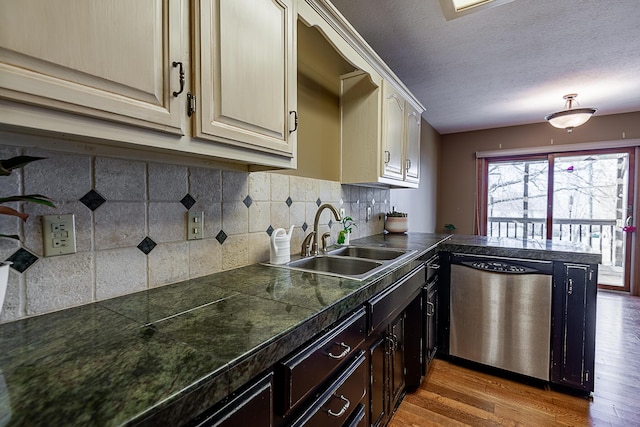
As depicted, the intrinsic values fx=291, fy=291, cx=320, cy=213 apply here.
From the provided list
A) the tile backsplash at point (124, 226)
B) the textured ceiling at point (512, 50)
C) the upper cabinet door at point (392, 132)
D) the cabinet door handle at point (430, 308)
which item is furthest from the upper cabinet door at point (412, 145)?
the tile backsplash at point (124, 226)

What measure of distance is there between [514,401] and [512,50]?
2539 millimetres

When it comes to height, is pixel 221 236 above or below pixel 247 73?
below

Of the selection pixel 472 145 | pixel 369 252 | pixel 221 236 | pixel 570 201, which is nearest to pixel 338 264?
pixel 369 252

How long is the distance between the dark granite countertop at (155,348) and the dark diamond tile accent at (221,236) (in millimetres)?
243

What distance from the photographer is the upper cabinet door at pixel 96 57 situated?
0.54m

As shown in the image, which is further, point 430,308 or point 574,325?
point 430,308

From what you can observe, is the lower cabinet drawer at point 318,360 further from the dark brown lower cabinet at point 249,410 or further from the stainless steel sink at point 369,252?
the stainless steel sink at point 369,252

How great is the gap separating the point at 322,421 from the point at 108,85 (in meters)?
1.04

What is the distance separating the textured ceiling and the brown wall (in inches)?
16.8

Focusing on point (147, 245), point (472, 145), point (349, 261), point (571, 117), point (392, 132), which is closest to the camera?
point (147, 245)

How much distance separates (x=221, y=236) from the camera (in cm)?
127

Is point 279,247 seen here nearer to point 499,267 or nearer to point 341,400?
point 341,400

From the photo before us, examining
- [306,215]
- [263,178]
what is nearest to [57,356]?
[263,178]

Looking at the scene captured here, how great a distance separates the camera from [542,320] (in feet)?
6.22
